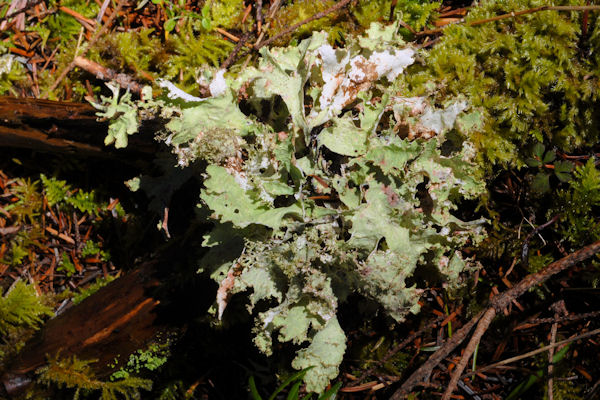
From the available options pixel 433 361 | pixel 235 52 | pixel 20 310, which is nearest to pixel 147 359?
pixel 20 310

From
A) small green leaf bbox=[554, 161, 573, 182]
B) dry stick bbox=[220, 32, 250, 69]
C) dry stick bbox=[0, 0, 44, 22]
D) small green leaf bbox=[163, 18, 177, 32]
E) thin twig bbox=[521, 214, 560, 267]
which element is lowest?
thin twig bbox=[521, 214, 560, 267]

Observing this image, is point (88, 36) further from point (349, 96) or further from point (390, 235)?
point (390, 235)

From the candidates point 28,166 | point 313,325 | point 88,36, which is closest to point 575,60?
point 313,325

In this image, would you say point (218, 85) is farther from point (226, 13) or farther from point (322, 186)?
point (226, 13)

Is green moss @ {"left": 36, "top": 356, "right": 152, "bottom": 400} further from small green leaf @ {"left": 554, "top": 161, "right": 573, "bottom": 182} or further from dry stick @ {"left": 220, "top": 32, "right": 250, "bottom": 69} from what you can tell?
small green leaf @ {"left": 554, "top": 161, "right": 573, "bottom": 182}

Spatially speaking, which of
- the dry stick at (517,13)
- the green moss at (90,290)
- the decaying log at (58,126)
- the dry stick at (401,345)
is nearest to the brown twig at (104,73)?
the decaying log at (58,126)

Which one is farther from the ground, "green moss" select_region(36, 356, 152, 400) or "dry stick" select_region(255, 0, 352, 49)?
"dry stick" select_region(255, 0, 352, 49)

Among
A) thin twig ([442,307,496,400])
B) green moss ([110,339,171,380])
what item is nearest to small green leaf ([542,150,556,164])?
thin twig ([442,307,496,400])
